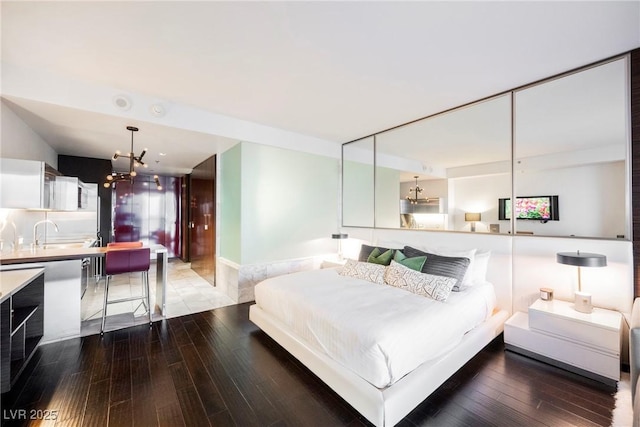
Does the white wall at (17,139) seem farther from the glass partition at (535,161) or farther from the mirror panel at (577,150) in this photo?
the mirror panel at (577,150)

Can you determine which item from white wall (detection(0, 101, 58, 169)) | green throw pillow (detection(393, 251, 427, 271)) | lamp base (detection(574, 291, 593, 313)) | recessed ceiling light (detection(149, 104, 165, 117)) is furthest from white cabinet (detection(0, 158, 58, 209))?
lamp base (detection(574, 291, 593, 313))

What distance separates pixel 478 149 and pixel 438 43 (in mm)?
2241

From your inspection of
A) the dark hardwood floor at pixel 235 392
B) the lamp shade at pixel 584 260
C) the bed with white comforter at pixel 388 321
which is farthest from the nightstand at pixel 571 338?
the lamp shade at pixel 584 260

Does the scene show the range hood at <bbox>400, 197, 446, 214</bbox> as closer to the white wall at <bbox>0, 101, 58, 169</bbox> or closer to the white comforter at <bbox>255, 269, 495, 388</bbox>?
the white comforter at <bbox>255, 269, 495, 388</bbox>

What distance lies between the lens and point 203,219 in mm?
5793

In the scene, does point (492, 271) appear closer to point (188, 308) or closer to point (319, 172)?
point (319, 172)

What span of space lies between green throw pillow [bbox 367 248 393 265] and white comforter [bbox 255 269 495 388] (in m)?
0.51

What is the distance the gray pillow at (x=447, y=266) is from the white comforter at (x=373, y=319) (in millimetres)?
186

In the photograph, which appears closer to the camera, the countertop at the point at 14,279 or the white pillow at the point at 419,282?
the countertop at the point at 14,279

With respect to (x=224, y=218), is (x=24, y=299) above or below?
below

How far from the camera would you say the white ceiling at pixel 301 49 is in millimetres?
1920

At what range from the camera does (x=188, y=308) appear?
12.7 feet

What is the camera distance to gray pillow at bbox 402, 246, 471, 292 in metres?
2.81

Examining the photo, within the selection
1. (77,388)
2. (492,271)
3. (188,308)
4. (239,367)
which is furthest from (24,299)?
(492,271)
